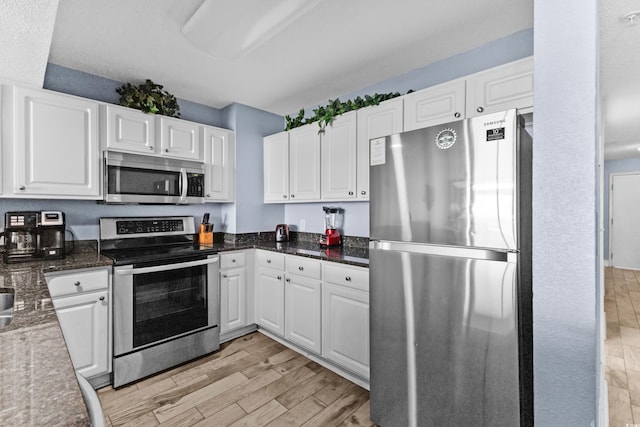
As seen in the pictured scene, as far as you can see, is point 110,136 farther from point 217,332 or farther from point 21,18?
point 217,332

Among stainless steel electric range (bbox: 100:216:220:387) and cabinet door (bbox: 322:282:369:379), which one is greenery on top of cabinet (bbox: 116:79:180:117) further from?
cabinet door (bbox: 322:282:369:379)

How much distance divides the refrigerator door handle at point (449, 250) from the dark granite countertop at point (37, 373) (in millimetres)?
1360

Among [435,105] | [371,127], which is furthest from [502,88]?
[371,127]

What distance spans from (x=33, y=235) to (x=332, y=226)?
2.36m

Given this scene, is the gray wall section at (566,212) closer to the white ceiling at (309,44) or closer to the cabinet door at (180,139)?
the white ceiling at (309,44)

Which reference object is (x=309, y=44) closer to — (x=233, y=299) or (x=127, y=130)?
(x=127, y=130)

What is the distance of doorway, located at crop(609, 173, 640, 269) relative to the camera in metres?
6.20

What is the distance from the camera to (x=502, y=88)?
1813 mm

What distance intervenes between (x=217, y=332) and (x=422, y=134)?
7.74ft

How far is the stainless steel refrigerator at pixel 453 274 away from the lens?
1277 millimetres

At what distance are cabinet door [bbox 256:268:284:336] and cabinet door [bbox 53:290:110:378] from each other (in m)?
1.26

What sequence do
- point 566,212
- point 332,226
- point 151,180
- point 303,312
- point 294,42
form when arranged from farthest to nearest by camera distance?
point 332,226
point 151,180
point 303,312
point 294,42
point 566,212

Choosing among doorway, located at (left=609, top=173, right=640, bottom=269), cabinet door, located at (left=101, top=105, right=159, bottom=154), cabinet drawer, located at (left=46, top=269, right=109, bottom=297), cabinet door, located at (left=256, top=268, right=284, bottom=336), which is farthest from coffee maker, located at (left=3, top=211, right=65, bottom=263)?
doorway, located at (left=609, top=173, right=640, bottom=269)

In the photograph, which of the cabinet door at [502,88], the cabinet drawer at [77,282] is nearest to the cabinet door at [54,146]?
the cabinet drawer at [77,282]
